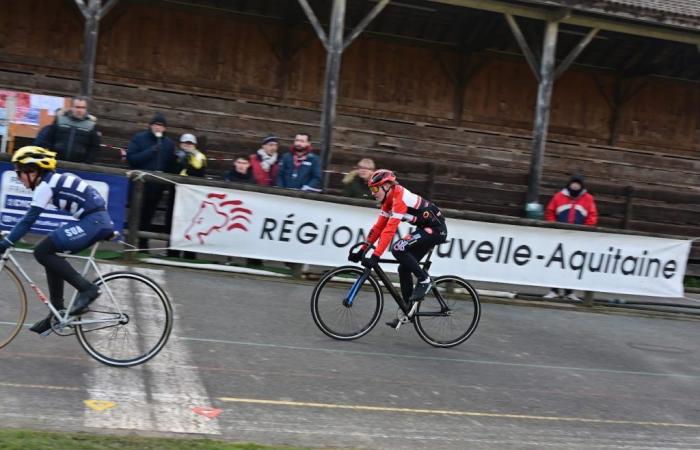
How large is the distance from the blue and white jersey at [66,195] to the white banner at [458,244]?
15.1 ft

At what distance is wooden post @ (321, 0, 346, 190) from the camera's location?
15.3 metres

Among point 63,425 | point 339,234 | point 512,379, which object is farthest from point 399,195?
point 63,425

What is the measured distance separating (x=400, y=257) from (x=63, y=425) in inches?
177

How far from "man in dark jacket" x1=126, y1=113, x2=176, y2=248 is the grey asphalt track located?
112 centimetres

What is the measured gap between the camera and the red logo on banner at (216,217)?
39.2 feet

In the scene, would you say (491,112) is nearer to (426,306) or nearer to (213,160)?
(213,160)

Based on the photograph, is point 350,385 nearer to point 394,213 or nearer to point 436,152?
point 394,213

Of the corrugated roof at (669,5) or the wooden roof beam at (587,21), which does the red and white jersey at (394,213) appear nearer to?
the wooden roof beam at (587,21)

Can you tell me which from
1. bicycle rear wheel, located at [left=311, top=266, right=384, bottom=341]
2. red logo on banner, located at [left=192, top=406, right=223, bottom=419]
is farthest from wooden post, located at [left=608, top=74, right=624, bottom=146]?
red logo on banner, located at [left=192, top=406, right=223, bottom=419]

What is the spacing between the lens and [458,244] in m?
12.5

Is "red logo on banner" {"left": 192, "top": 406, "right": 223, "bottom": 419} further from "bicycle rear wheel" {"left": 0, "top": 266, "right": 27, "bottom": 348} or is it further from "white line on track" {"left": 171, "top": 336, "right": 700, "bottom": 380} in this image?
"white line on track" {"left": 171, "top": 336, "right": 700, "bottom": 380}

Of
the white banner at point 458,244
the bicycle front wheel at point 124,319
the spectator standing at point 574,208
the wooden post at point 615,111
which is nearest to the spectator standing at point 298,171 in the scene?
the white banner at point 458,244

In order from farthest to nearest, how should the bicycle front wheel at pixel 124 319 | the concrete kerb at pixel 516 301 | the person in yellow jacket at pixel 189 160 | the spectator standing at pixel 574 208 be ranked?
the spectator standing at pixel 574 208
the person in yellow jacket at pixel 189 160
the concrete kerb at pixel 516 301
the bicycle front wheel at pixel 124 319

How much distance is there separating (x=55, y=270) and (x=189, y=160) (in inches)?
215
